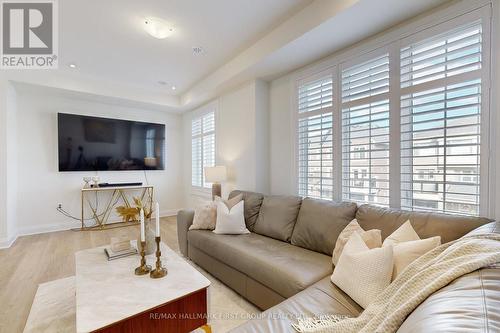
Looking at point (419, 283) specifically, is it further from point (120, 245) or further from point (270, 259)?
point (120, 245)

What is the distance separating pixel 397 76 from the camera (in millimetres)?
2086

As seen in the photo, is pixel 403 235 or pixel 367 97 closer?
pixel 403 235

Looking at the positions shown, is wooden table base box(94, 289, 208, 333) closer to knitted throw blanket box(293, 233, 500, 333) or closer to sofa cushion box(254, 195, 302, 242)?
knitted throw blanket box(293, 233, 500, 333)

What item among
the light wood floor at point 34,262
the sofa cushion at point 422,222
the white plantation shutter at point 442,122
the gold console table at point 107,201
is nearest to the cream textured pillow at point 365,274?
the sofa cushion at point 422,222

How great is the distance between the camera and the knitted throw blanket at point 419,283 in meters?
0.67

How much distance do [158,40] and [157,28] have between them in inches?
13.5

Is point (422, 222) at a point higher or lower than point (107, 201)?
higher

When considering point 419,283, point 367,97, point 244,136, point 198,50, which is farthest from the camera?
point 244,136

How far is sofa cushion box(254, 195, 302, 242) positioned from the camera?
2357 millimetres

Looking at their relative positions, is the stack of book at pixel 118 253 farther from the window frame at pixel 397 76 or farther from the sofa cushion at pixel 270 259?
the window frame at pixel 397 76

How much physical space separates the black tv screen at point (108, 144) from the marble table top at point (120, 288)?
10.2 ft

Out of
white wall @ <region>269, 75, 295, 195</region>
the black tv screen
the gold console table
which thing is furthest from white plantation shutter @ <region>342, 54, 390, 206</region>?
the black tv screen

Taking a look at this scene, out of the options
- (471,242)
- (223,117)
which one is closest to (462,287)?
(471,242)

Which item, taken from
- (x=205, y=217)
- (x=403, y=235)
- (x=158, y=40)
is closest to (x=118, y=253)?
(x=205, y=217)
